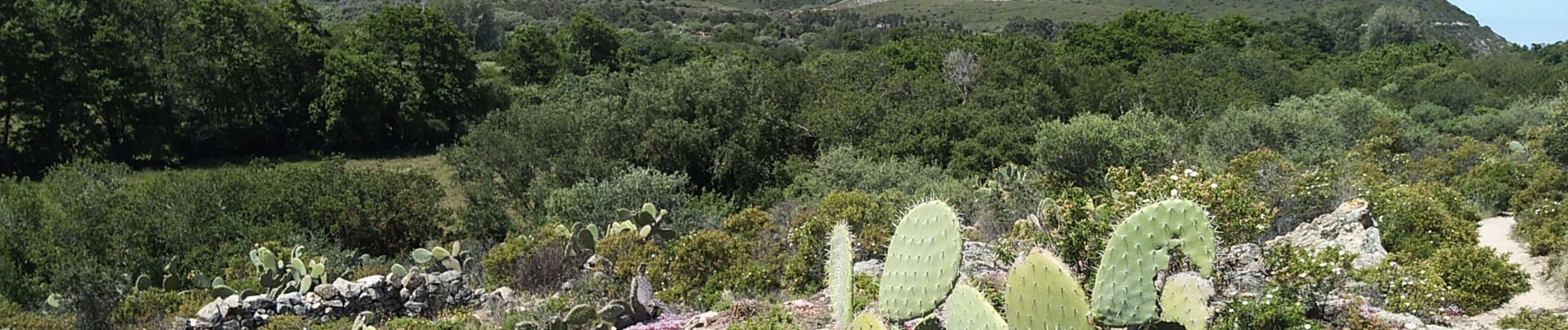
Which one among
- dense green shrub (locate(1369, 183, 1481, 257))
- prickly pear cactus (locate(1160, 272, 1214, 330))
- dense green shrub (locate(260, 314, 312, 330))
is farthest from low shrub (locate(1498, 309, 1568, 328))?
dense green shrub (locate(260, 314, 312, 330))

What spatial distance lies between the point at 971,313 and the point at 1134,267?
1026 millimetres

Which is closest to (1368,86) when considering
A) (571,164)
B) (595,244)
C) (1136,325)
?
(571,164)

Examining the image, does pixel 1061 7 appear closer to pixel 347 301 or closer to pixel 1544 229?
pixel 1544 229

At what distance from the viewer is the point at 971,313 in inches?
167

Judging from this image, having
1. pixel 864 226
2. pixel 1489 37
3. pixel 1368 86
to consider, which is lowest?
pixel 1489 37

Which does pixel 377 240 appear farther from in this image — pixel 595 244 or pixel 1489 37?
pixel 1489 37

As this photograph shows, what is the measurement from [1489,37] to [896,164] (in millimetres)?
116168

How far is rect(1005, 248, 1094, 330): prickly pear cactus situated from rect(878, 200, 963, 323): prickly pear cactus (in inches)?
13.5

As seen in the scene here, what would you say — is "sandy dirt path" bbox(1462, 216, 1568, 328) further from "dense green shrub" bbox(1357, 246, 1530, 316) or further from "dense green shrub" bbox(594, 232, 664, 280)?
"dense green shrub" bbox(594, 232, 664, 280)

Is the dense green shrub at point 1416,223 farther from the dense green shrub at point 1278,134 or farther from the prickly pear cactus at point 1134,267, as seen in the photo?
the prickly pear cactus at point 1134,267

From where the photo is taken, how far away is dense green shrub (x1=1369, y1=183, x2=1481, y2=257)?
1029 centimetres

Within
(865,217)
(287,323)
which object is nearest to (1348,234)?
(865,217)

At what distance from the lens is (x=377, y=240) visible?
1441cm

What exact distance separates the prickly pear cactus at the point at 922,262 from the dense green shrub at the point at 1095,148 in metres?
10.5
